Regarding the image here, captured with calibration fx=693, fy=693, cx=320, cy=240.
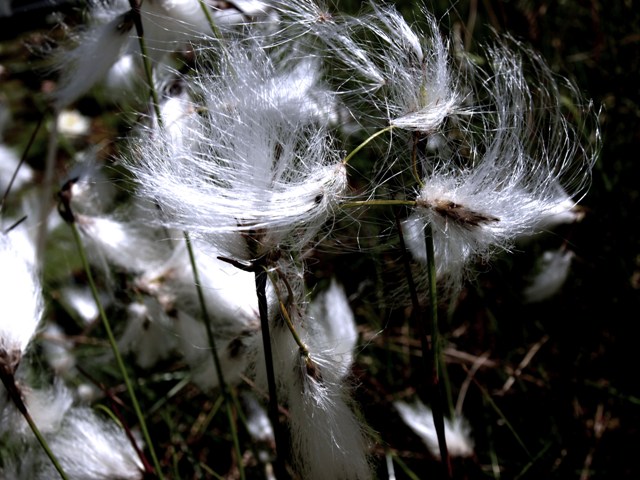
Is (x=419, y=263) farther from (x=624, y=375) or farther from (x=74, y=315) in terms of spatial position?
(x=74, y=315)

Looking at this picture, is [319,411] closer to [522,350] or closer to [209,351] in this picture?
[209,351]

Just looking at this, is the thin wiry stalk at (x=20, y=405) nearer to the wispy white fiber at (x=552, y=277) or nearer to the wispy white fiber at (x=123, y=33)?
the wispy white fiber at (x=123, y=33)

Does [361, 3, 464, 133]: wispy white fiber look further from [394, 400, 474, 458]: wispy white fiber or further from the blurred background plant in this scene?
[394, 400, 474, 458]: wispy white fiber

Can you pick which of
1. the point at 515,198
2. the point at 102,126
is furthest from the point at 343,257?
the point at 102,126

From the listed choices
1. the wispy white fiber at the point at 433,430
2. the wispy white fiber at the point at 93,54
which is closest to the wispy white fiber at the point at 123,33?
the wispy white fiber at the point at 93,54

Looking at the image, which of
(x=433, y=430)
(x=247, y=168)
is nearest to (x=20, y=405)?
(x=247, y=168)

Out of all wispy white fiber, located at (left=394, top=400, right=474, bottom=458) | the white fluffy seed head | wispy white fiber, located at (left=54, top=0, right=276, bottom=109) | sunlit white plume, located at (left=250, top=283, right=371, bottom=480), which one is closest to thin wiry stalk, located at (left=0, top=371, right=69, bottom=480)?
the white fluffy seed head

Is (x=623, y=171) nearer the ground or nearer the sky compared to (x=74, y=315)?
nearer the sky
